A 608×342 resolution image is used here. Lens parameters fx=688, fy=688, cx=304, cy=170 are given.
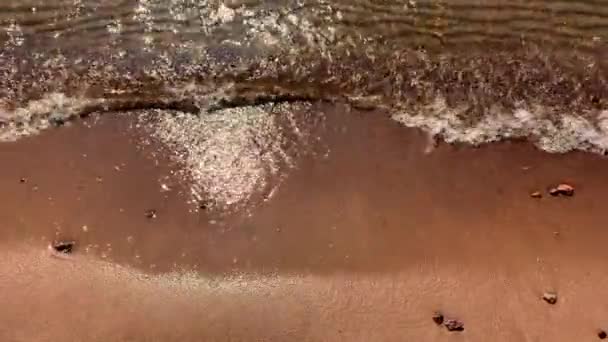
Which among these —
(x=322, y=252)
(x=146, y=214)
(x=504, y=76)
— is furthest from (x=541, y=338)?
(x=146, y=214)

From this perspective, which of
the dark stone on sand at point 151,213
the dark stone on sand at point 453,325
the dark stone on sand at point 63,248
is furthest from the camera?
the dark stone on sand at point 151,213

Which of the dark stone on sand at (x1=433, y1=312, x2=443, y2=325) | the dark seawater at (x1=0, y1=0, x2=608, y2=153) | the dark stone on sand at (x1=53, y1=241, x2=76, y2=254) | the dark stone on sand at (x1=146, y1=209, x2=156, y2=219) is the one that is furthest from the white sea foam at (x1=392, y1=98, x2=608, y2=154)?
the dark stone on sand at (x1=53, y1=241, x2=76, y2=254)

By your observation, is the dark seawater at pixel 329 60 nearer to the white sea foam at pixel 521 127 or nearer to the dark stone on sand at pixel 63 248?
the white sea foam at pixel 521 127

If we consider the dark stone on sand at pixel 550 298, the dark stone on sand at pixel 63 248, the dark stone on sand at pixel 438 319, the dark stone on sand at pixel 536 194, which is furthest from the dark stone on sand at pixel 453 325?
the dark stone on sand at pixel 63 248

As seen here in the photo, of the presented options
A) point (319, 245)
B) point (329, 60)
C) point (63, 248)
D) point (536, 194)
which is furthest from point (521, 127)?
point (63, 248)

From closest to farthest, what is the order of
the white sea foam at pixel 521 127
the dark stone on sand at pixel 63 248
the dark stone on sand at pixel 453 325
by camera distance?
1. the dark stone on sand at pixel 453 325
2. the dark stone on sand at pixel 63 248
3. the white sea foam at pixel 521 127

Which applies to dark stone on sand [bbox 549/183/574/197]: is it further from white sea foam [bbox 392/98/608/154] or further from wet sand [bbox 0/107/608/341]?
white sea foam [bbox 392/98/608/154]
